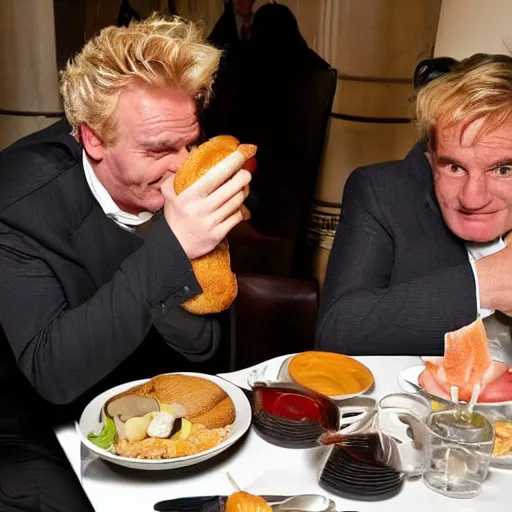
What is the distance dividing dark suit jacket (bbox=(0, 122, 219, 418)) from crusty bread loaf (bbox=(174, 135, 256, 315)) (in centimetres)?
4

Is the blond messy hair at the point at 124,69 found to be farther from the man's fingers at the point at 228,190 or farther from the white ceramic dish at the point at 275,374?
the white ceramic dish at the point at 275,374

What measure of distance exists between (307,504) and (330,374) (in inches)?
15.5

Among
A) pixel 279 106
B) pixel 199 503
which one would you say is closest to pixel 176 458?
pixel 199 503

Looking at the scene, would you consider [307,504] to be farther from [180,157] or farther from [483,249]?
[483,249]

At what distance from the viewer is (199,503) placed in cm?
106

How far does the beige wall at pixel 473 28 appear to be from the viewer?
261cm

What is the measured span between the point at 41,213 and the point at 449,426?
899mm

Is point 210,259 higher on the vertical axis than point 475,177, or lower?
lower

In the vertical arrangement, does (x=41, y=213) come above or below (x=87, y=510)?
above

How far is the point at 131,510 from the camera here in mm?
1102

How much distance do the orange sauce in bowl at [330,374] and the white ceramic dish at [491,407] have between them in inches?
2.9

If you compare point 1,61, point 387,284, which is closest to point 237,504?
point 387,284

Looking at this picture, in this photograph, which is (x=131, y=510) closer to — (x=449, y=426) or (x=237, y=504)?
(x=237, y=504)

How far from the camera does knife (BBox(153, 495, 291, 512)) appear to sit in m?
1.05
